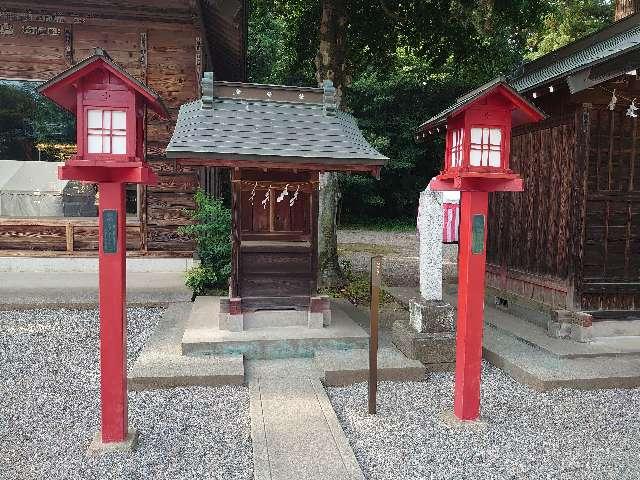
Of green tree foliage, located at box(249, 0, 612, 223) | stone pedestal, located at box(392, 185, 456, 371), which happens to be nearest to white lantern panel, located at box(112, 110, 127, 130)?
stone pedestal, located at box(392, 185, 456, 371)

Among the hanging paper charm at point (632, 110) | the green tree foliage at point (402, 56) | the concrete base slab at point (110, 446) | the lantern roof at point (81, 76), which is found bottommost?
the concrete base slab at point (110, 446)

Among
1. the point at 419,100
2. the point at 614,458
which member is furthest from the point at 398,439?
the point at 419,100

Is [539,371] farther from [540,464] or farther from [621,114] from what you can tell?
[621,114]

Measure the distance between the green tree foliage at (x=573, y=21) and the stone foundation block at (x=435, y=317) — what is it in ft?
56.3

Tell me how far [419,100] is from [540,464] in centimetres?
2131

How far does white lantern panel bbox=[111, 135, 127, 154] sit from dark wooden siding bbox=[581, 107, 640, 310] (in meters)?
5.74

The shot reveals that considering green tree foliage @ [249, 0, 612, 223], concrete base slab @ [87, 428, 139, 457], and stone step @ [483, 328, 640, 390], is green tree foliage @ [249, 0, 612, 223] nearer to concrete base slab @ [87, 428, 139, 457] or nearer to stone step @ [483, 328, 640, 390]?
stone step @ [483, 328, 640, 390]

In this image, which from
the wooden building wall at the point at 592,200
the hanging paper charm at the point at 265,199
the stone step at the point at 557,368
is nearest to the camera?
the stone step at the point at 557,368

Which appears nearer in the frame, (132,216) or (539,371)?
(539,371)

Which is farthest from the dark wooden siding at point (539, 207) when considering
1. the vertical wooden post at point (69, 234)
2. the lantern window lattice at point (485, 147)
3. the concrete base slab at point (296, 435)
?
the vertical wooden post at point (69, 234)

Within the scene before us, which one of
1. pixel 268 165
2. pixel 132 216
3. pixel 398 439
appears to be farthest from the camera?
pixel 132 216

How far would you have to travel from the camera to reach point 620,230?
6570 mm

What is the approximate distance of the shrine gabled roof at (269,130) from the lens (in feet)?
17.3

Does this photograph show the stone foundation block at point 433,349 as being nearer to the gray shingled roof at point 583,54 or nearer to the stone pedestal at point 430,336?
the stone pedestal at point 430,336
